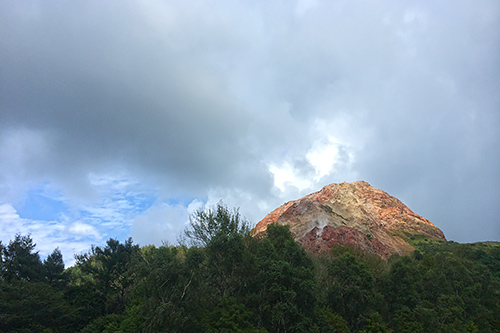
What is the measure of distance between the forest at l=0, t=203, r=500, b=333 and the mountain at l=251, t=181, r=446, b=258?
30.1 meters

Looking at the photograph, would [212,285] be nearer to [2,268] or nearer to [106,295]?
[106,295]

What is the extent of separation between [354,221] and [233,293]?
88549mm

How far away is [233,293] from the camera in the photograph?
29.3 m

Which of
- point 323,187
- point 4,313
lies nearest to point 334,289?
point 4,313

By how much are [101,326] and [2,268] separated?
74.7 ft

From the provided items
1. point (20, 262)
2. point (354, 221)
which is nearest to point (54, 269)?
point (20, 262)

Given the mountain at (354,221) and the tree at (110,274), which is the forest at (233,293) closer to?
the tree at (110,274)

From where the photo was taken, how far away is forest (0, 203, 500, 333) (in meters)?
24.2

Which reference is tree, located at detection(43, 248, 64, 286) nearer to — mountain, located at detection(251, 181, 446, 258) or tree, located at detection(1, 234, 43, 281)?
tree, located at detection(1, 234, 43, 281)

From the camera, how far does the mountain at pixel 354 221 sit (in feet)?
254

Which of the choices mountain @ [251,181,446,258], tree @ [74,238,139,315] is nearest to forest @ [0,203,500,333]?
tree @ [74,238,139,315]

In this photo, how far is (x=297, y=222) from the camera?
8662 centimetres

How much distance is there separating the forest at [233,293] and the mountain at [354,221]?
98.8 ft

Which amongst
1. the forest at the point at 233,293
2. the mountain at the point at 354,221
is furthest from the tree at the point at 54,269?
the mountain at the point at 354,221
